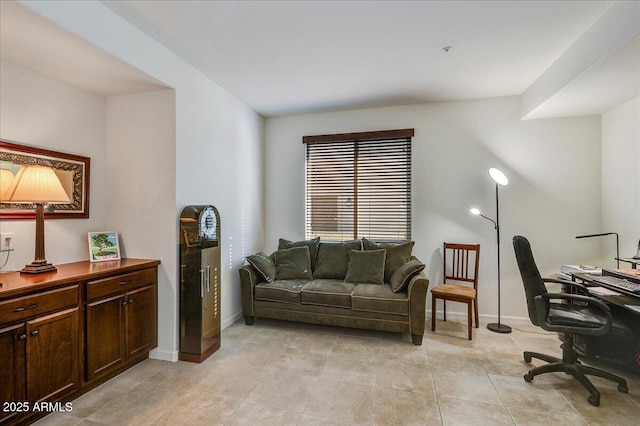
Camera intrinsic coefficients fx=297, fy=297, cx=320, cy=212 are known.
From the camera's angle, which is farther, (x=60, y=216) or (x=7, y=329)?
(x=60, y=216)

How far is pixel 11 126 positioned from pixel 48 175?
0.50 meters

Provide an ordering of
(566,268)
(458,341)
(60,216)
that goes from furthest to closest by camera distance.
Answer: (566,268)
(458,341)
(60,216)

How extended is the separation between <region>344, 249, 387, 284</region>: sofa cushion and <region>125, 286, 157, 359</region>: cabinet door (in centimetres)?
210

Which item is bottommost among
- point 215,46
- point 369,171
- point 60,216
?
point 60,216

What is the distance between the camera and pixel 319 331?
3.44 m

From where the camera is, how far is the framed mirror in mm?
2209

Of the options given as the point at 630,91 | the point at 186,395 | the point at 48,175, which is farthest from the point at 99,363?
the point at 630,91

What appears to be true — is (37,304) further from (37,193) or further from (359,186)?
(359,186)

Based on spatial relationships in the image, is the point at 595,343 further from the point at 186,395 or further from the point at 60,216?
the point at 60,216

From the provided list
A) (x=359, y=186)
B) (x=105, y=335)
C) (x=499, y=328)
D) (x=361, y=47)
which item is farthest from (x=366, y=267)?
(x=105, y=335)

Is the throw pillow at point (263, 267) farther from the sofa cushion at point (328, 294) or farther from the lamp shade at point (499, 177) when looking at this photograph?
the lamp shade at point (499, 177)

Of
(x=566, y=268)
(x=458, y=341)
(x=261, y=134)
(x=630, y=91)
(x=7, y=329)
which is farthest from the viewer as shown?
(x=261, y=134)

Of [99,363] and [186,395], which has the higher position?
[99,363]

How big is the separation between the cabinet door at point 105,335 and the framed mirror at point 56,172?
0.91 metres
